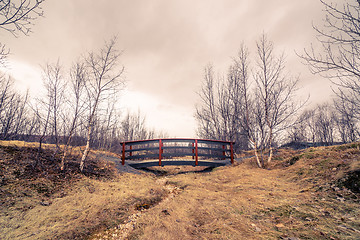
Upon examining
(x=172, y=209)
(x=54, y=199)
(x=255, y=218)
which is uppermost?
(x=255, y=218)

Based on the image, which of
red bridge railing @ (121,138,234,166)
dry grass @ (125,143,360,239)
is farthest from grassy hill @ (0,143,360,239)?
red bridge railing @ (121,138,234,166)

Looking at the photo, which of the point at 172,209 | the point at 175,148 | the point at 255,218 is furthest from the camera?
the point at 175,148

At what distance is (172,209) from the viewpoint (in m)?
3.93

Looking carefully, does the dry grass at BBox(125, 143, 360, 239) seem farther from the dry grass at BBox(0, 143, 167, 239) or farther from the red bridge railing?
the red bridge railing

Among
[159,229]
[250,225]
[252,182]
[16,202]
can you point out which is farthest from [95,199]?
[252,182]

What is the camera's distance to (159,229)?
2908mm

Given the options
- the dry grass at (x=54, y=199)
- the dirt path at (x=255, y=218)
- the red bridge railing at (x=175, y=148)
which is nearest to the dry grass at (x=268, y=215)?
the dirt path at (x=255, y=218)

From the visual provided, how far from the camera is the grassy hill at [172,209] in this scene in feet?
8.54

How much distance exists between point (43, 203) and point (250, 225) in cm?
508

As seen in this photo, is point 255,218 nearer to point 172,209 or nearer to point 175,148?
point 172,209

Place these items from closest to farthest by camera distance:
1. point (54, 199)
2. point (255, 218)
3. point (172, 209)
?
1. point (255, 218)
2. point (172, 209)
3. point (54, 199)

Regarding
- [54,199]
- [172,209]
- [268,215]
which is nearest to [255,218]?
[268,215]

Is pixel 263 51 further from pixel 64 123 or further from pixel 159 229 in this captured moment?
pixel 64 123

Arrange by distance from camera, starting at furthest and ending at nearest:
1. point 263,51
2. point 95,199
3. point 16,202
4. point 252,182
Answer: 1. point 263,51
2. point 252,182
3. point 95,199
4. point 16,202
